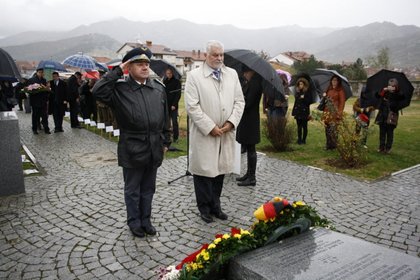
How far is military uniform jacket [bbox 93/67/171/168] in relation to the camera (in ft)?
11.7

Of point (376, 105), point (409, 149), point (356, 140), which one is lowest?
point (409, 149)

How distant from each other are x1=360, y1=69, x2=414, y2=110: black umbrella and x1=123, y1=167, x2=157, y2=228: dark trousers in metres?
6.64

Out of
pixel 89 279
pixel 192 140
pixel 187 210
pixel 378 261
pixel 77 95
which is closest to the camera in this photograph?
pixel 378 261

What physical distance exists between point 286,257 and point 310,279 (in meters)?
0.31

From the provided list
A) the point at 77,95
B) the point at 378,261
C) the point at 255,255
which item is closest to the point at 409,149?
the point at 378,261

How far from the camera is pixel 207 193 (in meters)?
4.30

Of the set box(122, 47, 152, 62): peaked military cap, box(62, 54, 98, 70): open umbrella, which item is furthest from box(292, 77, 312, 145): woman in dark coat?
box(62, 54, 98, 70): open umbrella

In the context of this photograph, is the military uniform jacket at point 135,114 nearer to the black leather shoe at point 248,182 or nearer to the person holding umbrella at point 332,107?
the black leather shoe at point 248,182

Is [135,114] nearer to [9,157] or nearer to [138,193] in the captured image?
[138,193]

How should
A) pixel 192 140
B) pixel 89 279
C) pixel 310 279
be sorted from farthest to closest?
pixel 192 140 < pixel 89 279 < pixel 310 279

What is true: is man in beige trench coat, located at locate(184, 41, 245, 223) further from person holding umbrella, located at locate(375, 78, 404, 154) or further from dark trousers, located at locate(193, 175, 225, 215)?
person holding umbrella, located at locate(375, 78, 404, 154)

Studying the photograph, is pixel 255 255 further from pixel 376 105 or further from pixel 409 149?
pixel 409 149

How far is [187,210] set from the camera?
4.70 meters

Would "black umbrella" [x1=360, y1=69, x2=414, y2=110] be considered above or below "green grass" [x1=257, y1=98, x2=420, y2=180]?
above
